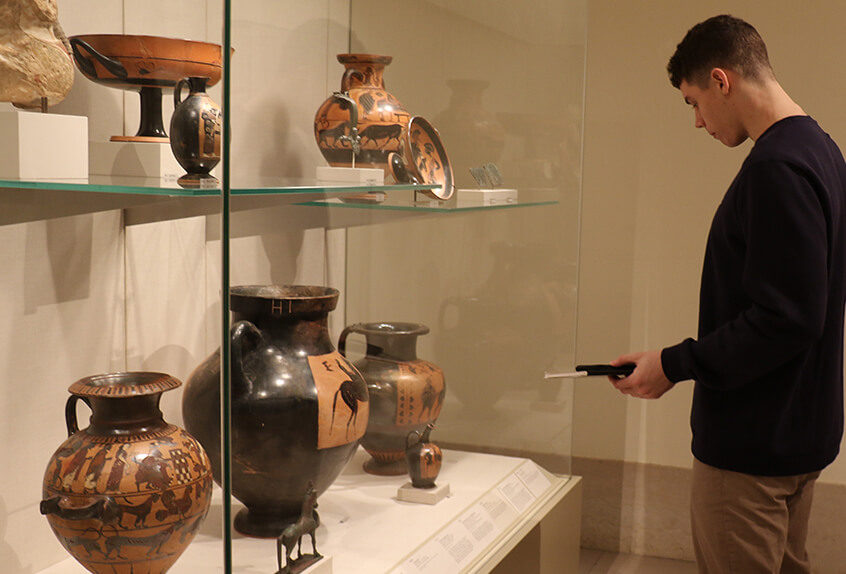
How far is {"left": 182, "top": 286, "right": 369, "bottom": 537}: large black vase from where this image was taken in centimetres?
155

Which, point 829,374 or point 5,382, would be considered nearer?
point 5,382

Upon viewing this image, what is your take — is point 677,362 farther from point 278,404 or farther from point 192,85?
point 192,85

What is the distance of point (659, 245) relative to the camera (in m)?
3.42

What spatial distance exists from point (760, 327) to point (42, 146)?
4.19 ft

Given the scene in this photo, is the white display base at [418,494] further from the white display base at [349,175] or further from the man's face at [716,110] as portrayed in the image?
the man's face at [716,110]

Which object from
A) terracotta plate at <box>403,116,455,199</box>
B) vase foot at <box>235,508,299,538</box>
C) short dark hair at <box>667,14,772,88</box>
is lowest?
vase foot at <box>235,508,299,538</box>

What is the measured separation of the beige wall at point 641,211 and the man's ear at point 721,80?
1.43 metres

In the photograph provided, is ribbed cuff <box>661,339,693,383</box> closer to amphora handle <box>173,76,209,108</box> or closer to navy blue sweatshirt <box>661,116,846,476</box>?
navy blue sweatshirt <box>661,116,846,476</box>

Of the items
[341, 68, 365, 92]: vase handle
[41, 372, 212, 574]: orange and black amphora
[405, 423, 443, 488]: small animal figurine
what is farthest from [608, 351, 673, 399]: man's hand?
[41, 372, 212, 574]: orange and black amphora

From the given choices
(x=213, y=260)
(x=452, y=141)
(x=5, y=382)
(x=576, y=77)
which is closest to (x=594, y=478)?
(x=576, y=77)

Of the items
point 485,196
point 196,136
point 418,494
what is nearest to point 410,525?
point 418,494

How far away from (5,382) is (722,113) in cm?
145

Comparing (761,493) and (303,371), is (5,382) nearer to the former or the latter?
(303,371)

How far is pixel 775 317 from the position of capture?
178 cm
